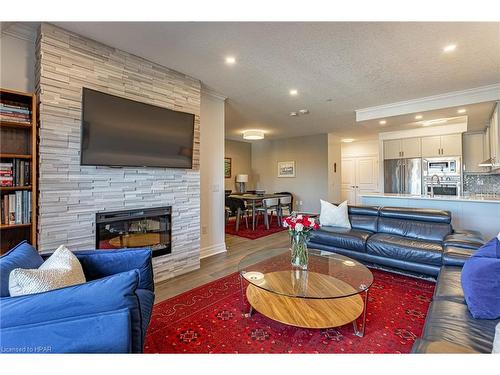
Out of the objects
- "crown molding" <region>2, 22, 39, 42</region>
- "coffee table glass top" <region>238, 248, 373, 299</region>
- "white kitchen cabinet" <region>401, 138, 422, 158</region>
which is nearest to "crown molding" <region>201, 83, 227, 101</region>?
"crown molding" <region>2, 22, 39, 42</region>

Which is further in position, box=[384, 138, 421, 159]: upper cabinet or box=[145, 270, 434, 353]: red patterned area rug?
box=[384, 138, 421, 159]: upper cabinet

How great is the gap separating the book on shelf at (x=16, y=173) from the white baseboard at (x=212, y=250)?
228 centimetres

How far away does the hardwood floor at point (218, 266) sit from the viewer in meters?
2.66

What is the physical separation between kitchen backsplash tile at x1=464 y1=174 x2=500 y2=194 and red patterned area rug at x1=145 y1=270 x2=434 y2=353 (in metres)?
4.52

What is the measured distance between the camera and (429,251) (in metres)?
2.61

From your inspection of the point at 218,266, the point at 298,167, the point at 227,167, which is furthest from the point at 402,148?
the point at 218,266

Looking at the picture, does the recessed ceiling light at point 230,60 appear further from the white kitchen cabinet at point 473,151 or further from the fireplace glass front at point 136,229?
the white kitchen cabinet at point 473,151

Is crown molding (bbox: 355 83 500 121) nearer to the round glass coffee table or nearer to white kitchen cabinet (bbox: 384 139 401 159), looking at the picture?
white kitchen cabinet (bbox: 384 139 401 159)

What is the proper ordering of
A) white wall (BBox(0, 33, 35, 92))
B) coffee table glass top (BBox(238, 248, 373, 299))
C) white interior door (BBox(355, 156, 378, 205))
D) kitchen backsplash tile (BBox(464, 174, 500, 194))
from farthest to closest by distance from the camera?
white interior door (BBox(355, 156, 378, 205)) < kitchen backsplash tile (BBox(464, 174, 500, 194)) < white wall (BBox(0, 33, 35, 92)) < coffee table glass top (BBox(238, 248, 373, 299))

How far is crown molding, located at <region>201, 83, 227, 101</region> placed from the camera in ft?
11.8

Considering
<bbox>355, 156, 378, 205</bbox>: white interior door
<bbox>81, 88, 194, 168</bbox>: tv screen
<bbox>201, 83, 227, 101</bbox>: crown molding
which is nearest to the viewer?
<bbox>81, 88, 194, 168</bbox>: tv screen

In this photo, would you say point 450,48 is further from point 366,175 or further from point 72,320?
point 366,175

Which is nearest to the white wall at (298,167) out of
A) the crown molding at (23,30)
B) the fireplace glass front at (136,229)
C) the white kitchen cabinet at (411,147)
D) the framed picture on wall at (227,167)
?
the framed picture on wall at (227,167)
